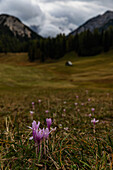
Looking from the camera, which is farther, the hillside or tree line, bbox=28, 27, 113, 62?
tree line, bbox=28, 27, 113, 62

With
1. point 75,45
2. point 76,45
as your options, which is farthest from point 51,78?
point 75,45

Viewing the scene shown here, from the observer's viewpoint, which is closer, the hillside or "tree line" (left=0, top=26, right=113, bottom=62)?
the hillside

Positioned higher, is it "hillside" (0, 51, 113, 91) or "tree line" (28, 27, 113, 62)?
"tree line" (28, 27, 113, 62)

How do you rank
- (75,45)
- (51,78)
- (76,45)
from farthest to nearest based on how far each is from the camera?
(75,45)
(76,45)
(51,78)

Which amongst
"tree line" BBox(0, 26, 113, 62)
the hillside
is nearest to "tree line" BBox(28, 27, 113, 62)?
"tree line" BBox(0, 26, 113, 62)

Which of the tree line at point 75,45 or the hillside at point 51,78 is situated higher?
the tree line at point 75,45

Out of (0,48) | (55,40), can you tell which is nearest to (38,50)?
(55,40)

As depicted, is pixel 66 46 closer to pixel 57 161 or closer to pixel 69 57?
pixel 69 57

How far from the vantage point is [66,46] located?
9544 centimetres

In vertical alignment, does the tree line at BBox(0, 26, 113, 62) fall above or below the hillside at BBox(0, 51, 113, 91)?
above

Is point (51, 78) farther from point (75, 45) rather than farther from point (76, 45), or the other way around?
point (75, 45)

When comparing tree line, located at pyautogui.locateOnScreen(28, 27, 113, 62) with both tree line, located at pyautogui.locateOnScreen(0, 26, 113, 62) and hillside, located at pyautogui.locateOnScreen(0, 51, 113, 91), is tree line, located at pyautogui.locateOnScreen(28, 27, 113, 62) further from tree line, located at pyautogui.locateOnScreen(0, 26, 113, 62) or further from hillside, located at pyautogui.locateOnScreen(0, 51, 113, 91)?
hillside, located at pyautogui.locateOnScreen(0, 51, 113, 91)

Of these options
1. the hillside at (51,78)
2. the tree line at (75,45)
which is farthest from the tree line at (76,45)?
the hillside at (51,78)

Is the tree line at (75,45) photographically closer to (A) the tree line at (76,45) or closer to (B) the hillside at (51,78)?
(A) the tree line at (76,45)
